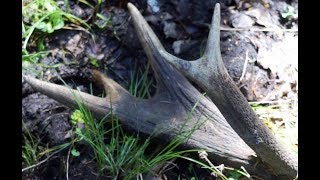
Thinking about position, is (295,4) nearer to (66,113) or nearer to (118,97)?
(118,97)

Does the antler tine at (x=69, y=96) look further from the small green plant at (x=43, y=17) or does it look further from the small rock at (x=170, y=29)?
the small rock at (x=170, y=29)


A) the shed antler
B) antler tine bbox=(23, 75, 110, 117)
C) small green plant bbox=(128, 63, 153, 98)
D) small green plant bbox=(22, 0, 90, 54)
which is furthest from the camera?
small green plant bbox=(22, 0, 90, 54)

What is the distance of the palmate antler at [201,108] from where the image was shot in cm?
219

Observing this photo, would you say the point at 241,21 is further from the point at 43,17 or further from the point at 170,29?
the point at 43,17

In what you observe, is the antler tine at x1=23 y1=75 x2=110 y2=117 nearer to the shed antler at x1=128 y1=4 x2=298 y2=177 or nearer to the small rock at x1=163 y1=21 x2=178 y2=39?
the shed antler at x1=128 y1=4 x2=298 y2=177

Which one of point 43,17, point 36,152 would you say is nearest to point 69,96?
point 36,152

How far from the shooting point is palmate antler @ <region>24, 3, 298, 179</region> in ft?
7.19

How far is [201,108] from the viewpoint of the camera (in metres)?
2.58

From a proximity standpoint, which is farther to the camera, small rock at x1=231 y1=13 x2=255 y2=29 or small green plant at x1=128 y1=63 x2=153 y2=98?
small rock at x1=231 y1=13 x2=255 y2=29

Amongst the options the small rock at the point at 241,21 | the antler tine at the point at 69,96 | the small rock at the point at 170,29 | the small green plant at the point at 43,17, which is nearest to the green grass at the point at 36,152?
the antler tine at the point at 69,96

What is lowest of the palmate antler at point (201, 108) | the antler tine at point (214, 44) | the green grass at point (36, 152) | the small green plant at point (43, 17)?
the green grass at point (36, 152)

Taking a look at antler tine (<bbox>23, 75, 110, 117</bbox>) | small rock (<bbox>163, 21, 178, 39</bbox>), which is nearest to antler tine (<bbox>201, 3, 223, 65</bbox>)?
antler tine (<bbox>23, 75, 110, 117</bbox>)
